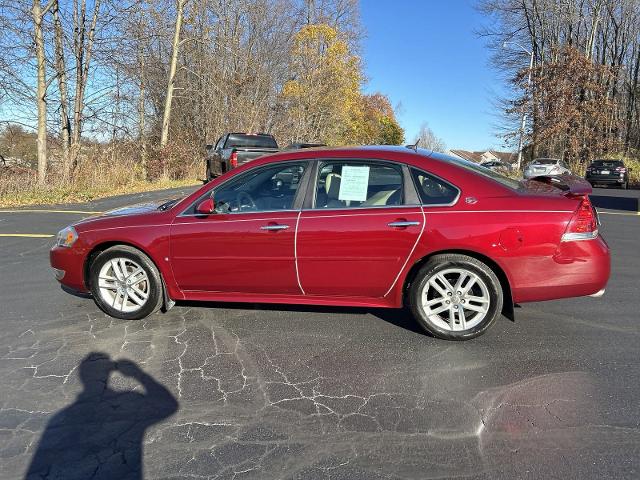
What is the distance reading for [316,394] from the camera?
310 centimetres

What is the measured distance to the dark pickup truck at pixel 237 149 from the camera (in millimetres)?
13609

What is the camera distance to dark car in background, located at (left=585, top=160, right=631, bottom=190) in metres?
22.7

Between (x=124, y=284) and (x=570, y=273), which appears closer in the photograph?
(x=570, y=273)

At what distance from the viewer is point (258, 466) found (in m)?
2.40

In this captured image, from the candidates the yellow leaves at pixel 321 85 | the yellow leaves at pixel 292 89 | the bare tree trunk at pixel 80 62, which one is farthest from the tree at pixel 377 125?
the bare tree trunk at pixel 80 62

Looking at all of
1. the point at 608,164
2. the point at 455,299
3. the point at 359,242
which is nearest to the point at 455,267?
the point at 455,299

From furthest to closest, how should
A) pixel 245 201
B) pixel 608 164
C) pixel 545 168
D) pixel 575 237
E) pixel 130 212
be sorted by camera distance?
pixel 608 164
pixel 545 168
pixel 130 212
pixel 245 201
pixel 575 237

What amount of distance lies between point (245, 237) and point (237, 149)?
10.2m

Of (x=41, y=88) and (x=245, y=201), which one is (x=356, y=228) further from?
(x=41, y=88)

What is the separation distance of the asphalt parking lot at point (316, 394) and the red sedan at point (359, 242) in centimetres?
34

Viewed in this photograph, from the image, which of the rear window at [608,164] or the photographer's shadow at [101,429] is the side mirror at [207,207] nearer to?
the photographer's shadow at [101,429]

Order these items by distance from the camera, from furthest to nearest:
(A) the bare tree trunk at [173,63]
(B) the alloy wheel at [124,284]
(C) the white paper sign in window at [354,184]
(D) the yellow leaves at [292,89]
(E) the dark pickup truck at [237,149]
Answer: (D) the yellow leaves at [292,89]
(A) the bare tree trunk at [173,63]
(E) the dark pickup truck at [237,149]
(B) the alloy wheel at [124,284]
(C) the white paper sign in window at [354,184]

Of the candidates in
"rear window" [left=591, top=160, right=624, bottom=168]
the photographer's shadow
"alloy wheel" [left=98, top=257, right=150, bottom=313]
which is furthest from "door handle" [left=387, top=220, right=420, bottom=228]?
"rear window" [left=591, top=160, right=624, bottom=168]

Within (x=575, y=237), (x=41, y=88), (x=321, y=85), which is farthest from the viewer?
(x=321, y=85)
